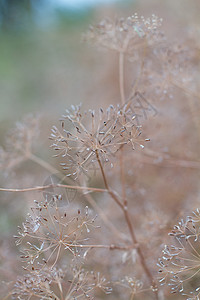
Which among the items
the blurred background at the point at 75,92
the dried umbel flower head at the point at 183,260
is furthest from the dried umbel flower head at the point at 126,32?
the dried umbel flower head at the point at 183,260

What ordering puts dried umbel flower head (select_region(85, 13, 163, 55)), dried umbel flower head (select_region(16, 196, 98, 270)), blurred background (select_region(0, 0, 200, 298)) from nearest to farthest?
1. dried umbel flower head (select_region(16, 196, 98, 270))
2. dried umbel flower head (select_region(85, 13, 163, 55))
3. blurred background (select_region(0, 0, 200, 298))

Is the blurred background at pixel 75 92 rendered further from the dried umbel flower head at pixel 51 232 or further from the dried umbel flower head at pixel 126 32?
the dried umbel flower head at pixel 51 232

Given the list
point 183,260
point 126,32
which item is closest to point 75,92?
point 126,32

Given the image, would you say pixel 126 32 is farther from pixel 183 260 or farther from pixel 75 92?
pixel 75 92

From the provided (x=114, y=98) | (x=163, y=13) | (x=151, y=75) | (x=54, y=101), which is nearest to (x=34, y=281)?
(x=151, y=75)

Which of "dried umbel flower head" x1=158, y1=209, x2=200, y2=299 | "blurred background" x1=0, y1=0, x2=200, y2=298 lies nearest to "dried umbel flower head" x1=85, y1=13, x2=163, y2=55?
"blurred background" x1=0, y1=0, x2=200, y2=298

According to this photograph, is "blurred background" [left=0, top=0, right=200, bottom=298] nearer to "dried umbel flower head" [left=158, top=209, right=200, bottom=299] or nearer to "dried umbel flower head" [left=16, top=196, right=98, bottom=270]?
"dried umbel flower head" [left=158, top=209, right=200, bottom=299]
